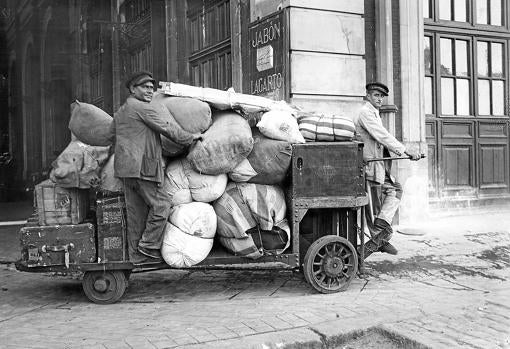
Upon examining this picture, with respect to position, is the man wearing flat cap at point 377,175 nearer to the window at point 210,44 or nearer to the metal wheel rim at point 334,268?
the metal wheel rim at point 334,268

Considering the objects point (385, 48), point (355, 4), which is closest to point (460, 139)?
point (385, 48)

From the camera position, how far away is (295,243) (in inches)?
210

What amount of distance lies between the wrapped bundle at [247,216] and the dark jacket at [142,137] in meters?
0.65

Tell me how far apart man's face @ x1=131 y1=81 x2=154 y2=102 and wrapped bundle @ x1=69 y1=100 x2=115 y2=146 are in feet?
1.18

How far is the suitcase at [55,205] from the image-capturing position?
509cm

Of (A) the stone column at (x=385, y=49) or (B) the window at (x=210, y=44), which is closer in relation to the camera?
(A) the stone column at (x=385, y=49)

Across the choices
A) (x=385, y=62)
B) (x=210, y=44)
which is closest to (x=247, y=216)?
(x=385, y=62)

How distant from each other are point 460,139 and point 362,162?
549 cm

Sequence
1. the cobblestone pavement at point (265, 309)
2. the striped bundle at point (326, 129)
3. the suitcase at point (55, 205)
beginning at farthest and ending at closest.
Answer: the striped bundle at point (326, 129) < the suitcase at point (55, 205) < the cobblestone pavement at point (265, 309)

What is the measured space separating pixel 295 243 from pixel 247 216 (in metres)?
0.55

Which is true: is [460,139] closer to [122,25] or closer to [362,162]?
[362,162]

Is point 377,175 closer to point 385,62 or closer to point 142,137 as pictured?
point 142,137

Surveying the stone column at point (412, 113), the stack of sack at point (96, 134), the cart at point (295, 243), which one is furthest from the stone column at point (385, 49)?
the stack of sack at point (96, 134)

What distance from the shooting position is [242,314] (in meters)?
4.77
